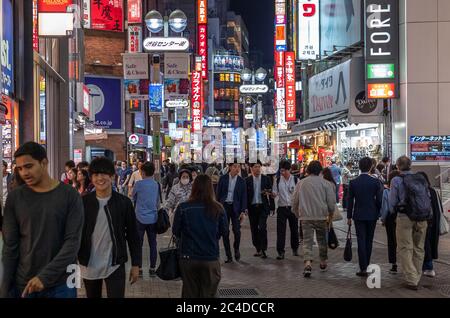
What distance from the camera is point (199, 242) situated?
6.60 m

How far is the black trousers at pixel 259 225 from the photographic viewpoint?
1263 centimetres

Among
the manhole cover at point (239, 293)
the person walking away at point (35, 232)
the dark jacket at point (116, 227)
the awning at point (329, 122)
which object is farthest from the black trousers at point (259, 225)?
the awning at point (329, 122)

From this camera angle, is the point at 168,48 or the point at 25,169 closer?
the point at 25,169

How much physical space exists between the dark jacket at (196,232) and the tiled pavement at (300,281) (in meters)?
2.49

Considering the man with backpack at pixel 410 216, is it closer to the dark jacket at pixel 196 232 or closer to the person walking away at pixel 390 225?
the person walking away at pixel 390 225

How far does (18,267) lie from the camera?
15.7ft

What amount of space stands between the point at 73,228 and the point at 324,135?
35022 mm

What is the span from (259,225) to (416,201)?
402cm

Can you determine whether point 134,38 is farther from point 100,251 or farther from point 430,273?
point 100,251

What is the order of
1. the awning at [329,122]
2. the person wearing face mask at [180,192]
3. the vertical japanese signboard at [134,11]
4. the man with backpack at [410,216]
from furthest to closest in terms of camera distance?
1. the vertical japanese signboard at [134,11]
2. the awning at [329,122]
3. the person wearing face mask at [180,192]
4. the man with backpack at [410,216]

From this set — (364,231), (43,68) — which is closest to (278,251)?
(364,231)

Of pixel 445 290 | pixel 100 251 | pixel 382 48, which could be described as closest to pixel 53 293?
pixel 100 251

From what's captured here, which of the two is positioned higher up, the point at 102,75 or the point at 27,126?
the point at 102,75

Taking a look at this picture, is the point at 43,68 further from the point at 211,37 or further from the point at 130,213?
the point at 211,37
